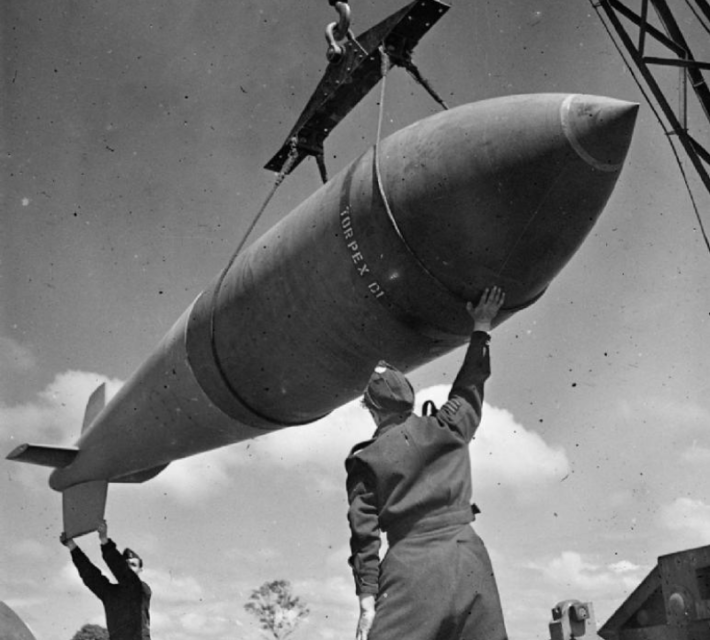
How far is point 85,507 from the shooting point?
22.3 feet

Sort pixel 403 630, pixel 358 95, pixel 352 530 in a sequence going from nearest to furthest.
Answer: pixel 403 630, pixel 352 530, pixel 358 95

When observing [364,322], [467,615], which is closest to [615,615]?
[467,615]

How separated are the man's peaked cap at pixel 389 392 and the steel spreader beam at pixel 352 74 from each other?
6.62 ft

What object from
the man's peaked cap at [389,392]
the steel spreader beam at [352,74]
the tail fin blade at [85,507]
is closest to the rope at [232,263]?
the steel spreader beam at [352,74]

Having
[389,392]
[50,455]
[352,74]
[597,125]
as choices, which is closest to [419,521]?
[389,392]

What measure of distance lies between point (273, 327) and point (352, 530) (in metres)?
1.69

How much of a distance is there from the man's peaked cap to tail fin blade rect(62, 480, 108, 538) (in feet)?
14.9

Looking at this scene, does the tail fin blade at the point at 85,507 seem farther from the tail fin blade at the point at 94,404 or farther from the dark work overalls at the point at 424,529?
the dark work overalls at the point at 424,529

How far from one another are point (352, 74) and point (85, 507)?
180 inches

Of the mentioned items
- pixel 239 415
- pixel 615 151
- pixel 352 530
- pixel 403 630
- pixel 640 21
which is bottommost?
pixel 403 630

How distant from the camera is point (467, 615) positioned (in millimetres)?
2584

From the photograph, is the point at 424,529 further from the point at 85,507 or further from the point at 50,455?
the point at 50,455

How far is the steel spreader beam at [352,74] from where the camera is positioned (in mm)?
4051

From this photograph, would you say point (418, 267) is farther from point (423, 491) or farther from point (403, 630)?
point (403, 630)
